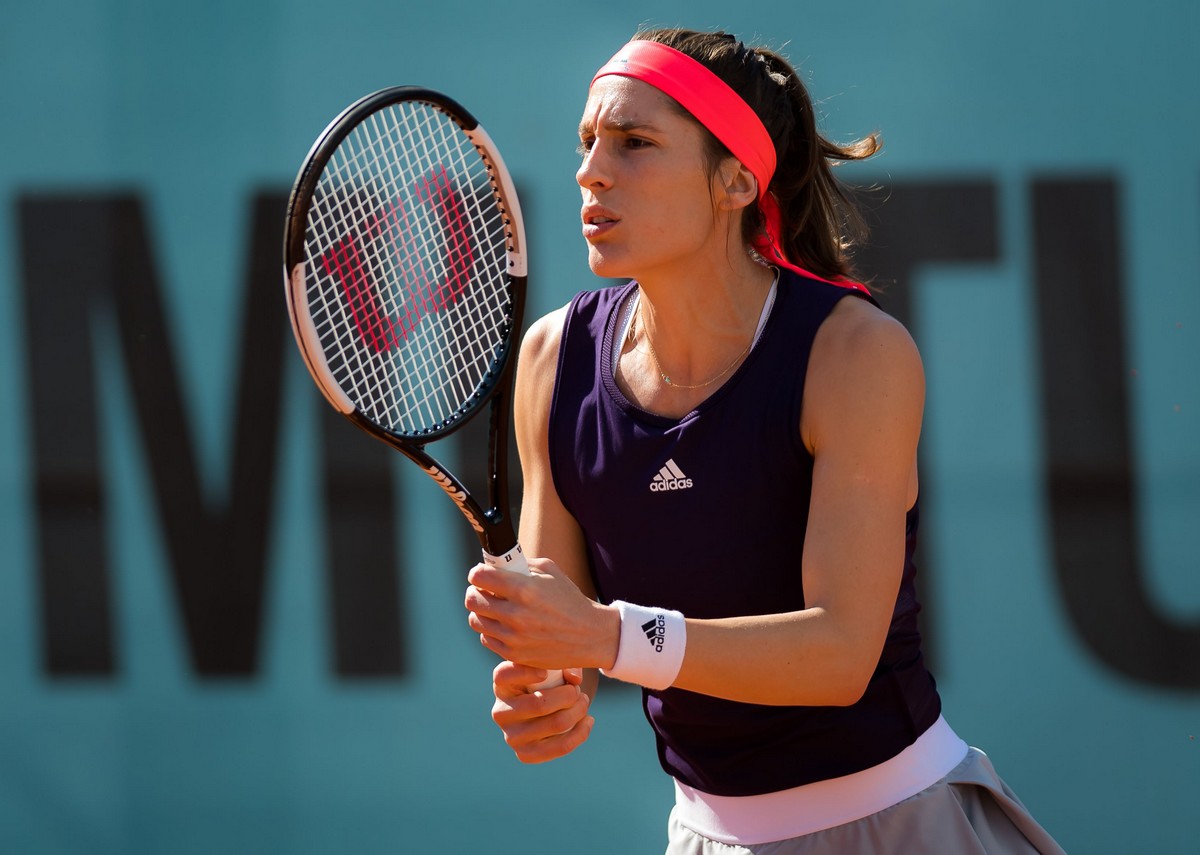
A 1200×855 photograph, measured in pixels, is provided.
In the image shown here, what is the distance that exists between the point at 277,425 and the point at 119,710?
725 millimetres

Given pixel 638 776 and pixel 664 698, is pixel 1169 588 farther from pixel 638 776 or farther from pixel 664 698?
pixel 664 698

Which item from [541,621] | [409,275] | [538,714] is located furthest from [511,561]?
[409,275]

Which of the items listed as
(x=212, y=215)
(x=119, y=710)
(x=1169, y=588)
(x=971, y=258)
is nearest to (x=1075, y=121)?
(x=971, y=258)

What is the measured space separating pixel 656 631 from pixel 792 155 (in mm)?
831

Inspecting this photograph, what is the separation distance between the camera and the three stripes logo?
1483 millimetres

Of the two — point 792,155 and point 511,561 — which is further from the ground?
point 792,155

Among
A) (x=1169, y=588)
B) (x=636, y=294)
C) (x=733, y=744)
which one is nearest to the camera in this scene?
(x=733, y=744)

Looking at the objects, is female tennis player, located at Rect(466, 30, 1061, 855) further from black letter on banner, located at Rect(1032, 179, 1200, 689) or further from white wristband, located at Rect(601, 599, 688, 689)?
black letter on banner, located at Rect(1032, 179, 1200, 689)

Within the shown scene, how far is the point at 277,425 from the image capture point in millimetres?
3084

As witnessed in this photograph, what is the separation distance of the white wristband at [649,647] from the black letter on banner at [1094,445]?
67.7 inches

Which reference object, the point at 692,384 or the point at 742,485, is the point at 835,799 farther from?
the point at 692,384

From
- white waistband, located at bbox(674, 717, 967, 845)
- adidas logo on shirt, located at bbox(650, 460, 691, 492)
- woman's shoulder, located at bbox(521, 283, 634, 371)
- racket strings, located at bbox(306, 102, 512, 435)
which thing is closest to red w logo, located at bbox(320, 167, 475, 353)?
racket strings, located at bbox(306, 102, 512, 435)

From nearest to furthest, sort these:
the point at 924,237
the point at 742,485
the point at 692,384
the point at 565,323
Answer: the point at 742,485, the point at 692,384, the point at 565,323, the point at 924,237

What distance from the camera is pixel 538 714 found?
64.0 inches
